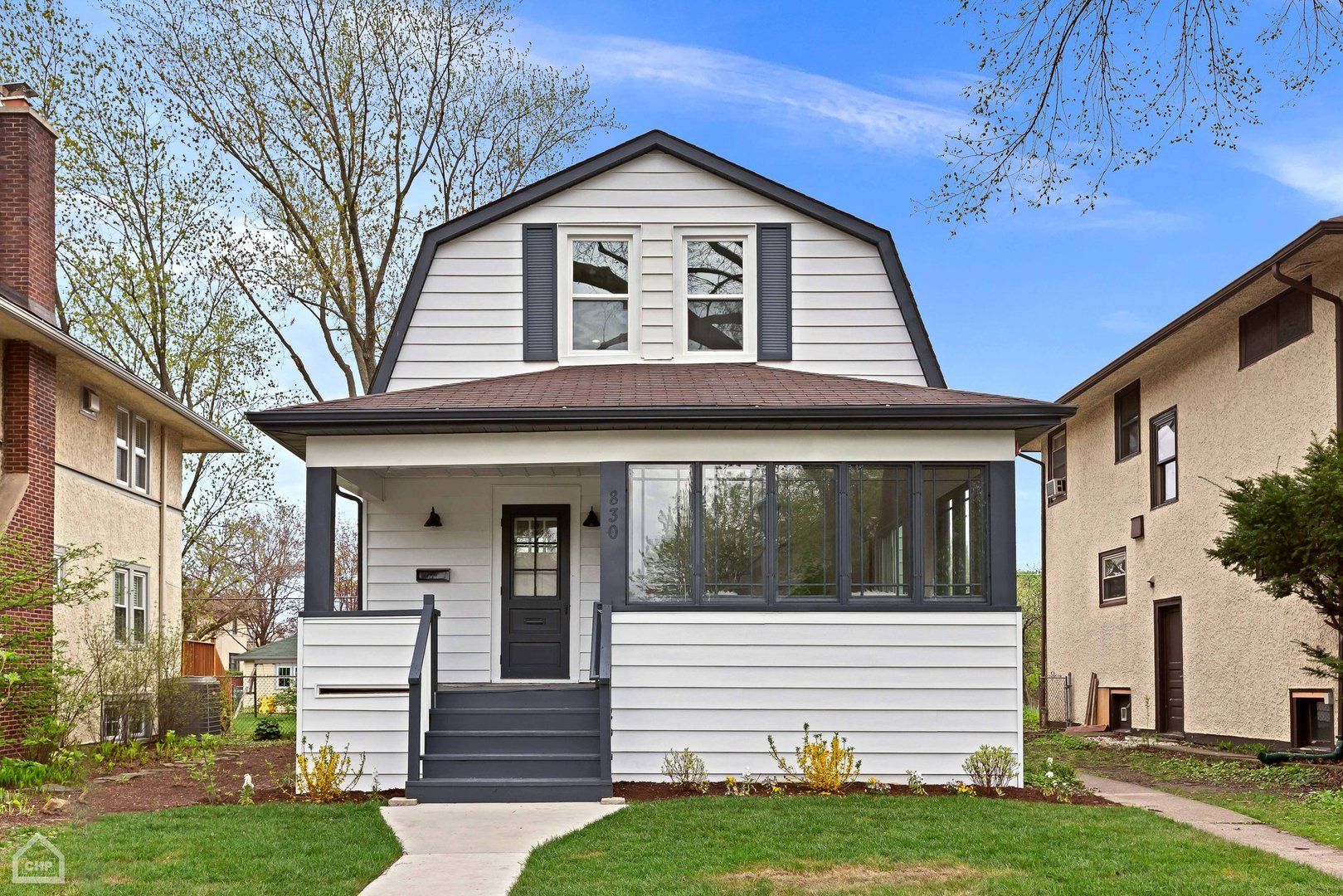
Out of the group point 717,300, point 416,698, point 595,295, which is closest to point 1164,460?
point 717,300

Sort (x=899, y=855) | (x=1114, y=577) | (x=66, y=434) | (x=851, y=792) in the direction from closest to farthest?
1. (x=899, y=855)
2. (x=851, y=792)
3. (x=66, y=434)
4. (x=1114, y=577)

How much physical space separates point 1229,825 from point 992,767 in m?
2.04

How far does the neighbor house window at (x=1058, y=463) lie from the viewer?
2277cm

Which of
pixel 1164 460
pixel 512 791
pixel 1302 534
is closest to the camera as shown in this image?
pixel 512 791

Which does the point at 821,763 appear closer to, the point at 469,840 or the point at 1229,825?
the point at 1229,825

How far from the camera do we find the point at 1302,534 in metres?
11.4

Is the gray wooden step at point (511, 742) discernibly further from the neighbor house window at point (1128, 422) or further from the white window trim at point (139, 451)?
the neighbor house window at point (1128, 422)

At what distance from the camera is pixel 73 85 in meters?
22.0

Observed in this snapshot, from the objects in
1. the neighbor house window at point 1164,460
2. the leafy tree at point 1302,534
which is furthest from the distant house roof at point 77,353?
the neighbor house window at point 1164,460

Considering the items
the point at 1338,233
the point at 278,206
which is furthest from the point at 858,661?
the point at 278,206

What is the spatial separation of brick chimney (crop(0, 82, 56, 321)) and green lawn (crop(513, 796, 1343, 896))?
10877 mm

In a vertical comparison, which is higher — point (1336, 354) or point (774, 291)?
point (774, 291)

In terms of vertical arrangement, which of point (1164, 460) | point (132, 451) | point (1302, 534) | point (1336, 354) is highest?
point (1336, 354)

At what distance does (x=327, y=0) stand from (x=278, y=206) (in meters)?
3.71
